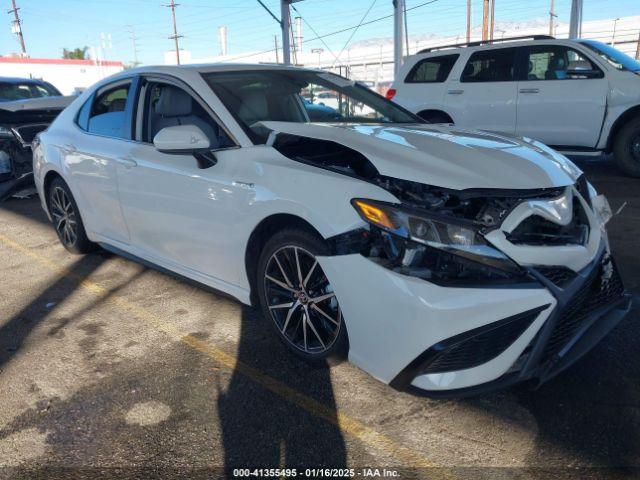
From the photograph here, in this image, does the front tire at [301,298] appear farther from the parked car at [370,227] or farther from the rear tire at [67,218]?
the rear tire at [67,218]

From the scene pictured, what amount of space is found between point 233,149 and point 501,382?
6.39ft

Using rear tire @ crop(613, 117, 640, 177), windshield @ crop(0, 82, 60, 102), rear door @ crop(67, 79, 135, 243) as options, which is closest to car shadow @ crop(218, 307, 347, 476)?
rear door @ crop(67, 79, 135, 243)

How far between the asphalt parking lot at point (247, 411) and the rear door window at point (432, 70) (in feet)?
19.8

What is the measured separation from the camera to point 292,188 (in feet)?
9.52

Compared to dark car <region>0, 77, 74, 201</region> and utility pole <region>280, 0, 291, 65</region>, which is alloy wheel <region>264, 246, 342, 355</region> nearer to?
dark car <region>0, 77, 74, 201</region>

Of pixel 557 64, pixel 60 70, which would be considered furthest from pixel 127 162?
pixel 60 70

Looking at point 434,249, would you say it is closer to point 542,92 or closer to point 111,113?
point 111,113

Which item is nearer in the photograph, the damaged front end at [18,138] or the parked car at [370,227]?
the parked car at [370,227]

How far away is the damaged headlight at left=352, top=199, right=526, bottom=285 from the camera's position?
2402mm

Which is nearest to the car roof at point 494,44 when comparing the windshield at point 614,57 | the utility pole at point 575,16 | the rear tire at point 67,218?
the windshield at point 614,57

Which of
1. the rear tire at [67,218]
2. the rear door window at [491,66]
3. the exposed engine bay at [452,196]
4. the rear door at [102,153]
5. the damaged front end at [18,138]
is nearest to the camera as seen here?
the exposed engine bay at [452,196]

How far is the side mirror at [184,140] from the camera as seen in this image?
332cm

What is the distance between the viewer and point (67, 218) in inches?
205

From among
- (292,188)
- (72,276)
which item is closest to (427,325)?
(292,188)
